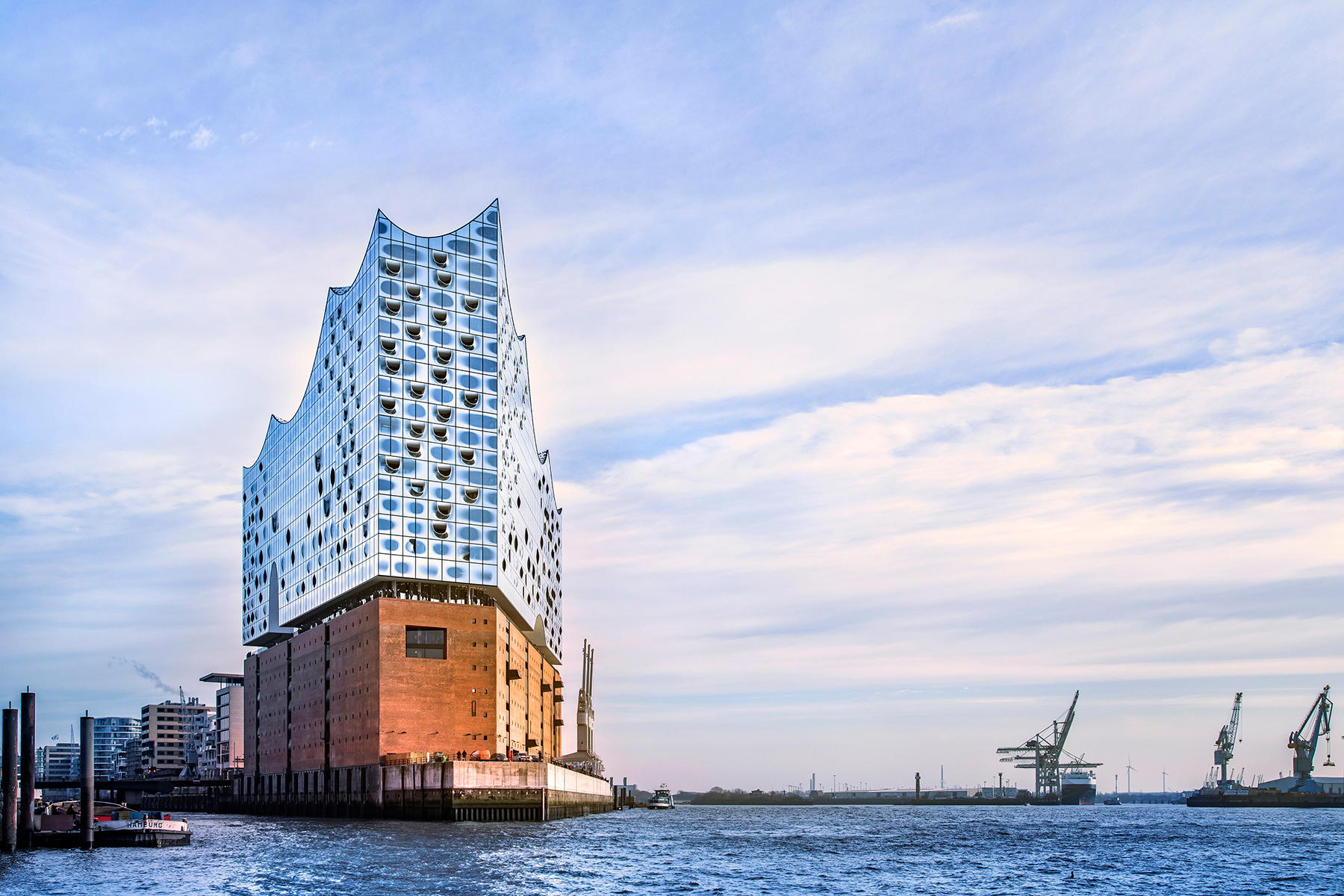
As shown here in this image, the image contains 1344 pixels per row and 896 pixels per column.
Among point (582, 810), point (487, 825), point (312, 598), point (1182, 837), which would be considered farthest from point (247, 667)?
point (1182, 837)

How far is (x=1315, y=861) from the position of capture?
72.9 meters

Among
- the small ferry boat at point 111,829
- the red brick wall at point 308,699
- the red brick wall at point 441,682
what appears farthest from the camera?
the red brick wall at point 308,699

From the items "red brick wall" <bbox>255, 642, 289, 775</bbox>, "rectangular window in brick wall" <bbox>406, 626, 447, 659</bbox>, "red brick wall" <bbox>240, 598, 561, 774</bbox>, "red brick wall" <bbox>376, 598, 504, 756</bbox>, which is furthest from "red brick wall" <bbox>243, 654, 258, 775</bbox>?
"rectangular window in brick wall" <bbox>406, 626, 447, 659</bbox>

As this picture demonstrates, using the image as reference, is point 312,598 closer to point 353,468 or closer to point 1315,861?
point 353,468

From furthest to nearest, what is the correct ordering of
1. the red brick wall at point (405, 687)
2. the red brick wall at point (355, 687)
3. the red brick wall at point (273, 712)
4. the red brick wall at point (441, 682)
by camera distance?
the red brick wall at point (273, 712) → the red brick wall at point (355, 687) → the red brick wall at point (405, 687) → the red brick wall at point (441, 682)

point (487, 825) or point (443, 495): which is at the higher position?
point (443, 495)

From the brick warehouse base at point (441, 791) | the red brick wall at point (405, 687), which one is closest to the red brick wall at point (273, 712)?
the brick warehouse base at point (441, 791)

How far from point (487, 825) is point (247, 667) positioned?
257 feet

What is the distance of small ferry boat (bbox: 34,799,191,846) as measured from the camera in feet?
199

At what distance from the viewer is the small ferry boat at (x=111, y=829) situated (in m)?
60.7

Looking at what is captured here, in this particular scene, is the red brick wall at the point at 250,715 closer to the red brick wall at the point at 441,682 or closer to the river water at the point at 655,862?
the river water at the point at 655,862

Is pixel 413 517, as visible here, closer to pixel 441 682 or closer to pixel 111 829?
pixel 441 682

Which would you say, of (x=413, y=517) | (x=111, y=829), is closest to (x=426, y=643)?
(x=413, y=517)

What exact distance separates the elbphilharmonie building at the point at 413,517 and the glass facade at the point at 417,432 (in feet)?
0.54
